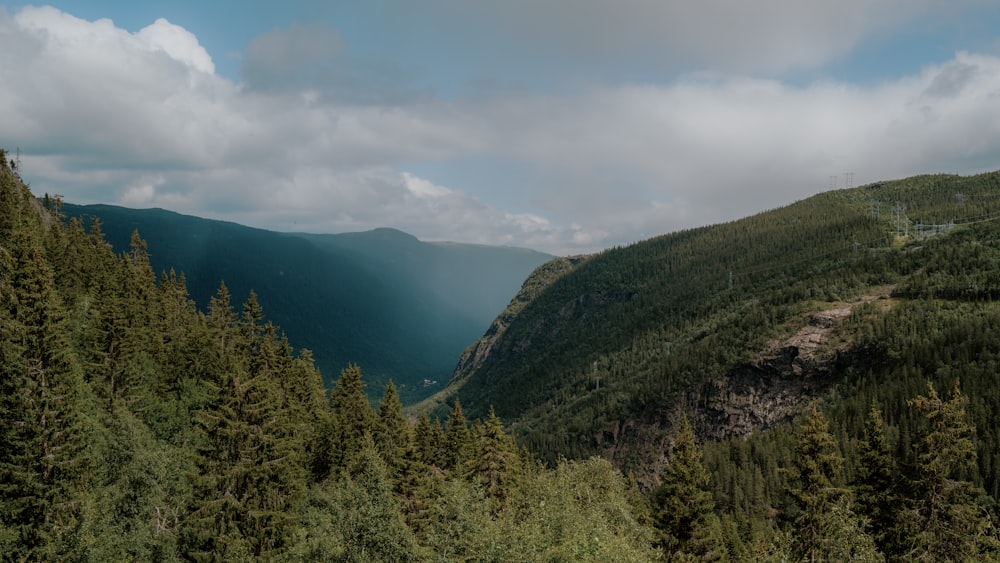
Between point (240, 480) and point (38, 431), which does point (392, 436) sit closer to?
point (240, 480)

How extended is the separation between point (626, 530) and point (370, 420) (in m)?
31.0

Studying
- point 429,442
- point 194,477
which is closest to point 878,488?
point 429,442

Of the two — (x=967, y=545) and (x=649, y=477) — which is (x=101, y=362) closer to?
(x=967, y=545)

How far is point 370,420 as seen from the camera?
63.3 metres

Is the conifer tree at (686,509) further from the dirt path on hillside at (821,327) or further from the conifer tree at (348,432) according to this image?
the dirt path on hillside at (821,327)

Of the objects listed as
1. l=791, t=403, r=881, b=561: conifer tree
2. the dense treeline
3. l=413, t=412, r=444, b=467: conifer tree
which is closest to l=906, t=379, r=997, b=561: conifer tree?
l=791, t=403, r=881, b=561: conifer tree

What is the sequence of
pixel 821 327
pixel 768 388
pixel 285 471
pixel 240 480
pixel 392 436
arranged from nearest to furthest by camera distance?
pixel 240 480 → pixel 285 471 → pixel 392 436 → pixel 768 388 → pixel 821 327

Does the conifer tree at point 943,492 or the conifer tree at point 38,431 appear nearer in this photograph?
the conifer tree at point 38,431

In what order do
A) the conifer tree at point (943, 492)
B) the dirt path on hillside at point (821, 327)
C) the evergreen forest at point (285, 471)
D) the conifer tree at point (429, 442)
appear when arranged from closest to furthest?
the evergreen forest at point (285, 471), the conifer tree at point (943, 492), the conifer tree at point (429, 442), the dirt path on hillside at point (821, 327)

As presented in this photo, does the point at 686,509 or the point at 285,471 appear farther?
the point at 686,509

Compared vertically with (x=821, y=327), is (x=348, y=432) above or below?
below

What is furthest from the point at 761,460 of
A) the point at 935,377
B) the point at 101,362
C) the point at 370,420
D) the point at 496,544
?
the point at 101,362

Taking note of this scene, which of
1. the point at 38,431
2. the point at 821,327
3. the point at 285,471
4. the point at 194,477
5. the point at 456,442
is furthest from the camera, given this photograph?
the point at 821,327

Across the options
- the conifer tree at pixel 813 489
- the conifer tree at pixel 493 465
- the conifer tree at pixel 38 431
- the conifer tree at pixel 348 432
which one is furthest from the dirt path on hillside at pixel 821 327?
the conifer tree at pixel 38 431
